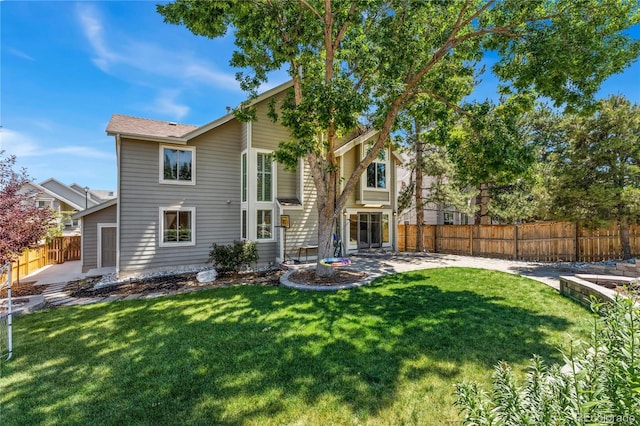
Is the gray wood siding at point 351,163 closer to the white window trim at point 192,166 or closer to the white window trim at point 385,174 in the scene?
the white window trim at point 385,174

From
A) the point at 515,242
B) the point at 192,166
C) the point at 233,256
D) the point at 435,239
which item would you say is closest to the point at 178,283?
the point at 233,256

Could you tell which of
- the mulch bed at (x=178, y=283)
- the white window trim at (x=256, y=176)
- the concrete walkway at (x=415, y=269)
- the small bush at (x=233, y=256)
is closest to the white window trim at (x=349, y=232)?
the concrete walkway at (x=415, y=269)

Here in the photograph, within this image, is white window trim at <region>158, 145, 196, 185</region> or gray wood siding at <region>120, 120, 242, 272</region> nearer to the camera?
gray wood siding at <region>120, 120, 242, 272</region>

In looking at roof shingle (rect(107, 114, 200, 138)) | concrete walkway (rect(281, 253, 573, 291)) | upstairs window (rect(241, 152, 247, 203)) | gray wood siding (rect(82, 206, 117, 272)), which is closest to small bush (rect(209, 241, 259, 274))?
concrete walkway (rect(281, 253, 573, 291))

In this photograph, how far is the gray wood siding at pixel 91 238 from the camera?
1311 cm

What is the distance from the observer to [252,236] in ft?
40.3

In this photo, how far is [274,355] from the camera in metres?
4.25

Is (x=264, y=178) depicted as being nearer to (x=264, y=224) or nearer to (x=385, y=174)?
(x=264, y=224)

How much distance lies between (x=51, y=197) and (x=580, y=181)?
36.4 metres

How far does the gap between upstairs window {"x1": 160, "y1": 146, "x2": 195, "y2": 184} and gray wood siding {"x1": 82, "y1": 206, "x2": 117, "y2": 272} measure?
15.8 feet

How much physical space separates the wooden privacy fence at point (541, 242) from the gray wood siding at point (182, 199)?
12.8 m

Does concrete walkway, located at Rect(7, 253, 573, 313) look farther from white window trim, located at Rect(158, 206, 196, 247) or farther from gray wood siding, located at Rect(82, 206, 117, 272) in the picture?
white window trim, located at Rect(158, 206, 196, 247)

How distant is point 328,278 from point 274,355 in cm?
467

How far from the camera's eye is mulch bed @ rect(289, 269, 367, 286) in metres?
8.47
